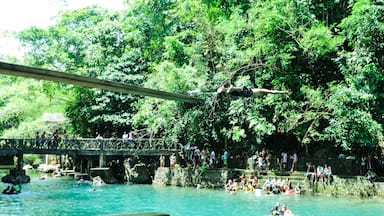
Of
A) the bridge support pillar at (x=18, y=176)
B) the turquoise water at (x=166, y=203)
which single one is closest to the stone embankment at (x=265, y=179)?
the turquoise water at (x=166, y=203)

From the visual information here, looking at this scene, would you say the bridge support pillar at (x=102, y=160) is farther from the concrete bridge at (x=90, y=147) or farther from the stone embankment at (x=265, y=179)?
the stone embankment at (x=265, y=179)

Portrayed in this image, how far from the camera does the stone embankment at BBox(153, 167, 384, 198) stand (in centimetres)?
1884

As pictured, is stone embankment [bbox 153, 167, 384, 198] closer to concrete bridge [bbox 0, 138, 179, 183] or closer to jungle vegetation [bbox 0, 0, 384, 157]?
concrete bridge [bbox 0, 138, 179, 183]

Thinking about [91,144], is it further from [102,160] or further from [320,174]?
[320,174]

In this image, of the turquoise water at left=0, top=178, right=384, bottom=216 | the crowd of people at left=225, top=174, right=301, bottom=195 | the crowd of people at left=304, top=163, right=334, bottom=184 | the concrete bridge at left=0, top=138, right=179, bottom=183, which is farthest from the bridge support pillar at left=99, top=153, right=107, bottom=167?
the crowd of people at left=304, top=163, right=334, bottom=184

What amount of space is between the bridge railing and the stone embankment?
1535mm

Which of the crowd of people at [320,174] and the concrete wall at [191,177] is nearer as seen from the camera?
the crowd of people at [320,174]

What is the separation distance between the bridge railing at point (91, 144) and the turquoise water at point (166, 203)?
2.67 m

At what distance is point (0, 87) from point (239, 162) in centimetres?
2194

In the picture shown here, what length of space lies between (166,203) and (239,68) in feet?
24.3

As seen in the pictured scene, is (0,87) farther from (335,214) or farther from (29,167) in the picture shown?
(335,214)

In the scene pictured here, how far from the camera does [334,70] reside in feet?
70.9

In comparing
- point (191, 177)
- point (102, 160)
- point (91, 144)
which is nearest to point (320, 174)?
point (191, 177)

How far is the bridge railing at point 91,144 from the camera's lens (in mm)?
24578
